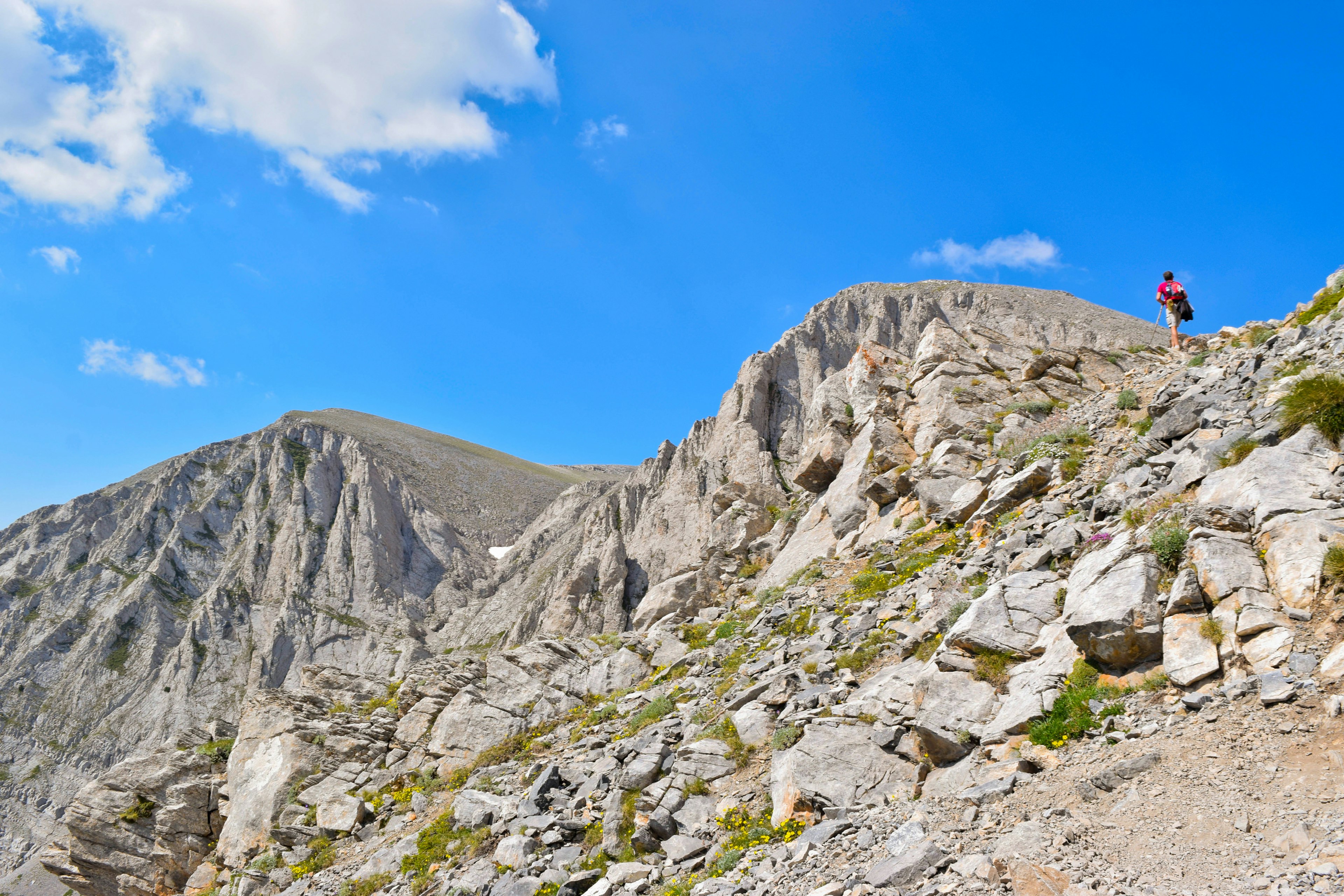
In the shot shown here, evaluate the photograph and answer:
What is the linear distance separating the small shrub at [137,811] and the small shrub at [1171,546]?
23.3 meters

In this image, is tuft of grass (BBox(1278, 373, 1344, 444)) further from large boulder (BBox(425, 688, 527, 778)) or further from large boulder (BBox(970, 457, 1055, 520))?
large boulder (BBox(425, 688, 527, 778))

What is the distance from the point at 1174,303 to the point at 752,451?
3237cm

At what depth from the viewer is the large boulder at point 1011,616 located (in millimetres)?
9609

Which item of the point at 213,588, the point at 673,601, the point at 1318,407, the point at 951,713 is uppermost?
the point at 213,588

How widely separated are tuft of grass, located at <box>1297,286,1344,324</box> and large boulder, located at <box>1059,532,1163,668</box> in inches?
303

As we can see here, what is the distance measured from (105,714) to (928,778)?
102m

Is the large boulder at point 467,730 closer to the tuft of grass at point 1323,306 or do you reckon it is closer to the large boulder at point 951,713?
the large boulder at point 951,713

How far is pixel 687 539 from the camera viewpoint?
58906 mm

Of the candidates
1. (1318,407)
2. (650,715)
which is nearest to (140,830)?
(650,715)

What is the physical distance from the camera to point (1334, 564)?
718cm

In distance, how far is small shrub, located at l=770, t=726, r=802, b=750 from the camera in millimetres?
10453

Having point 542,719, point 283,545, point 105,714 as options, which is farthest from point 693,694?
point 283,545

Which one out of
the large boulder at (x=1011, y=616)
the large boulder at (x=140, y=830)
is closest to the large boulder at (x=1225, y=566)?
the large boulder at (x=1011, y=616)

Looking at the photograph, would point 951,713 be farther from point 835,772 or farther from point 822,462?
point 822,462
